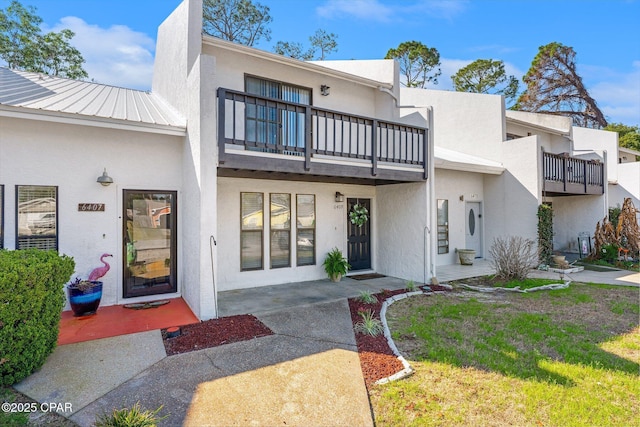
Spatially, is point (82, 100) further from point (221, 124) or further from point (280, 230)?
point (280, 230)

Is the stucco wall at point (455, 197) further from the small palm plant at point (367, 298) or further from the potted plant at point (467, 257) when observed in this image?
the small palm plant at point (367, 298)

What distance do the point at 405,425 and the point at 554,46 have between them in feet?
110

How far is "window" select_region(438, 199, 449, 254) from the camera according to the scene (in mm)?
11414

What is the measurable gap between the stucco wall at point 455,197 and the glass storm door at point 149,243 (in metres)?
8.28

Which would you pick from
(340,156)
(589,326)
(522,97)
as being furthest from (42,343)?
(522,97)

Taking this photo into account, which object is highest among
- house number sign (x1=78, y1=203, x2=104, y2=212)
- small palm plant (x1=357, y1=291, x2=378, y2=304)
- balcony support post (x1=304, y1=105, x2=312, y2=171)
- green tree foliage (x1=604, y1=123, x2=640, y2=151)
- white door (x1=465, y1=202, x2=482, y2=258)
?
green tree foliage (x1=604, y1=123, x2=640, y2=151)

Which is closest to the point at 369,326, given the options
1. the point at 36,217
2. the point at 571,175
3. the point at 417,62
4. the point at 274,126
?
the point at 274,126

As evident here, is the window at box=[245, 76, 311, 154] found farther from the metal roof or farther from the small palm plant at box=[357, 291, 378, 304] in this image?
the small palm plant at box=[357, 291, 378, 304]

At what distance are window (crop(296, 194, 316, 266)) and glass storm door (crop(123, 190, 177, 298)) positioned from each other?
3.15 meters

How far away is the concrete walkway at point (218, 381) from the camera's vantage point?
10.7ft

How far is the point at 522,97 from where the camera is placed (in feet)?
92.7

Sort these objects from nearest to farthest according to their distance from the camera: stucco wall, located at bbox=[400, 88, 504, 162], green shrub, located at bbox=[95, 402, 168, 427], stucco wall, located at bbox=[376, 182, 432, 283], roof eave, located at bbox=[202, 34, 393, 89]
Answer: green shrub, located at bbox=[95, 402, 168, 427] → roof eave, located at bbox=[202, 34, 393, 89] → stucco wall, located at bbox=[376, 182, 432, 283] → stucco wall, located at bbox=[400, 88, 504, 162]

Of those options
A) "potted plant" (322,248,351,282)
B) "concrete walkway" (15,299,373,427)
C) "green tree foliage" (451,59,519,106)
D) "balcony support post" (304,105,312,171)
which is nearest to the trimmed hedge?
"concrete walkway" (15,299,373,427)

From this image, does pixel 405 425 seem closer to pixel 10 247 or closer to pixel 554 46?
pixel 10 247
